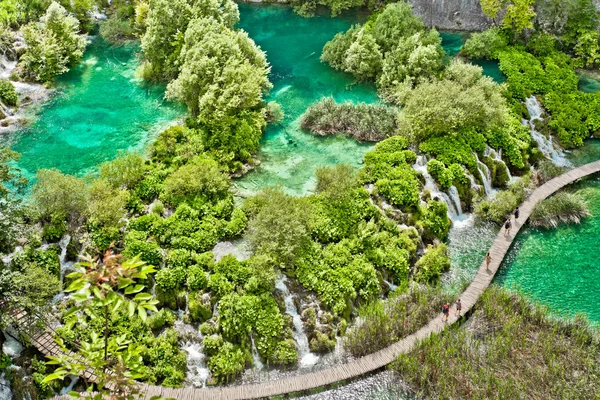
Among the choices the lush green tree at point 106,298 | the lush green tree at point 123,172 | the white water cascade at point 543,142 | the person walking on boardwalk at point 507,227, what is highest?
the lush green tree at point 106,298

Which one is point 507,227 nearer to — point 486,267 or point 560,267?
point 486,267

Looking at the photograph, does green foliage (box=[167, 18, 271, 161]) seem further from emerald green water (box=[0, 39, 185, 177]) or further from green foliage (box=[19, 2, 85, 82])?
green foliage (box=[19, 2, 85, 82])

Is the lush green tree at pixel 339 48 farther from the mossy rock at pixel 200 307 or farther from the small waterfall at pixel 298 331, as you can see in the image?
the mossy rock at pixel 200 307

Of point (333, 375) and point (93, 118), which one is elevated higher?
Result: point (93, 118)

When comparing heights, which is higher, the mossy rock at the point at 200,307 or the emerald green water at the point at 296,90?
the emerald green water at the point at 296,90

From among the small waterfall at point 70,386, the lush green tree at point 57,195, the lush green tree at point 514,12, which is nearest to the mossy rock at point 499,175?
the lush green tree at point 514,12

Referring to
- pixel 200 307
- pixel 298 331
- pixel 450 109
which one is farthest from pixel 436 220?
pixel 200 307

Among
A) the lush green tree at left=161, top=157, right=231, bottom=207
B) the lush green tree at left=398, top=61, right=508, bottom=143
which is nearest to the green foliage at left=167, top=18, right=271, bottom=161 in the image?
the lush green tree at left=161, top=157, right=231, bottom=207
